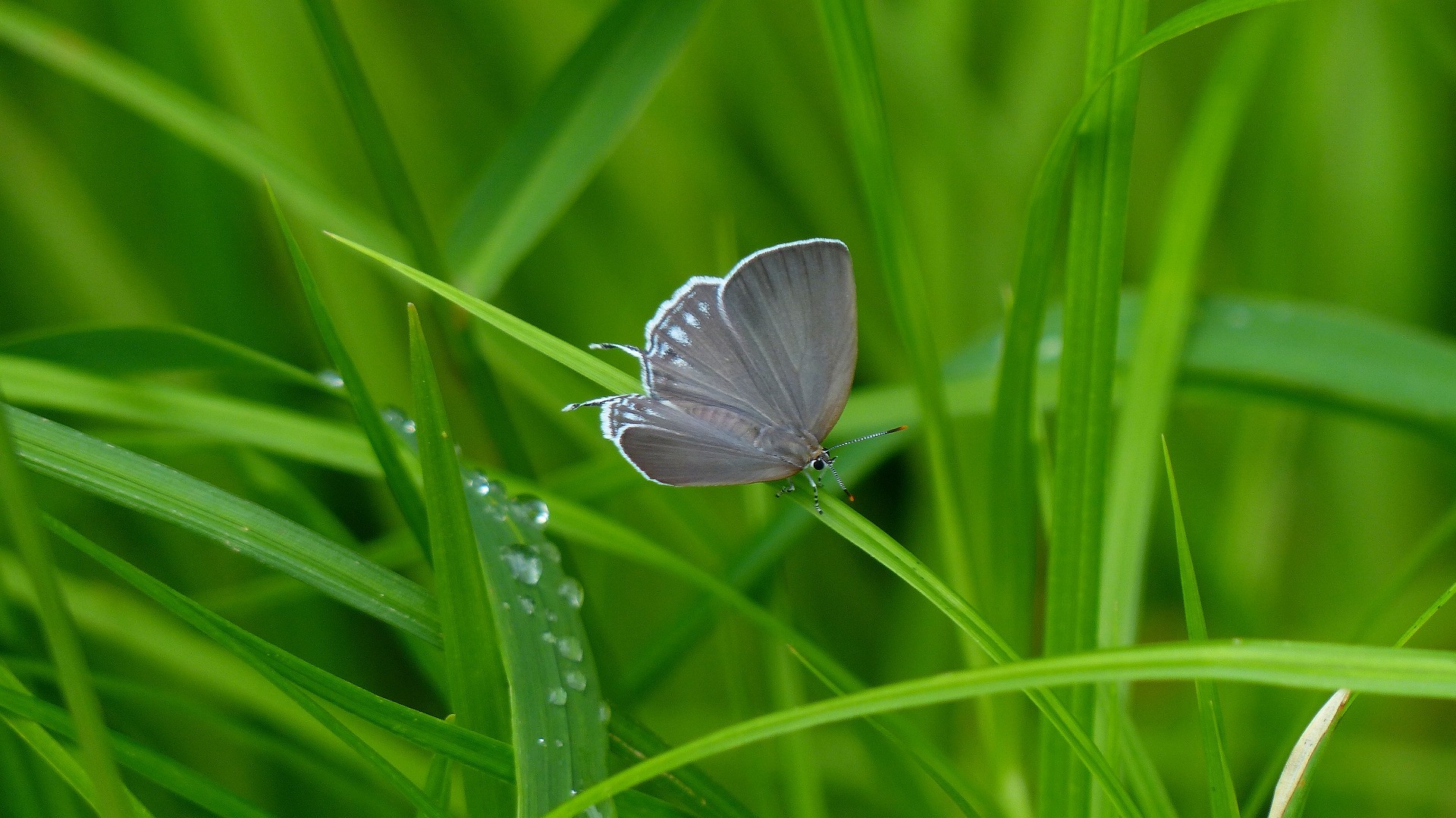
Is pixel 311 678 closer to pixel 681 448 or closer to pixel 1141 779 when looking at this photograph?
pixel 681 448

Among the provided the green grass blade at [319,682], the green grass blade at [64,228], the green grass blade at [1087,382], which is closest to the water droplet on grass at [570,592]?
the green grass blade at [319,682]

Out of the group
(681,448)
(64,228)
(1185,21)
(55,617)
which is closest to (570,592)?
(681,448)

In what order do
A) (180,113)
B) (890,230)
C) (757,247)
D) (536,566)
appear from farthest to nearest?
(757,247) → (180,113) → (890,230) → (536,566)

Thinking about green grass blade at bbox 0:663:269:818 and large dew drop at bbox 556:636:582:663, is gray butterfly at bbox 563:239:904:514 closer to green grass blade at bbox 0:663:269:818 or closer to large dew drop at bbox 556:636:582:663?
large dew drop at bbox 556:636:582:663

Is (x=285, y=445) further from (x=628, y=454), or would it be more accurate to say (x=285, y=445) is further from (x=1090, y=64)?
(x=1090, y=64)

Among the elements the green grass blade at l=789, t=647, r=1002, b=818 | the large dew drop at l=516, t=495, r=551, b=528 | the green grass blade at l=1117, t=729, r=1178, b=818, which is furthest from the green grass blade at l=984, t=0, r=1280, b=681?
the large dew drop at l=516, t=495, r=551, b=528

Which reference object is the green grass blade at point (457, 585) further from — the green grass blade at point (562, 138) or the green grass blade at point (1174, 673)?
the green grass blade at point (562, 138)
